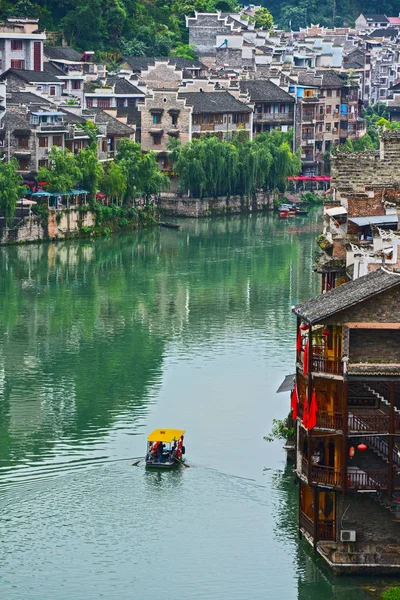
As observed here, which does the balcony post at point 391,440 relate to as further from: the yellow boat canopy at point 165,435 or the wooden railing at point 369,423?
the yellow boat canopy at point 165,435

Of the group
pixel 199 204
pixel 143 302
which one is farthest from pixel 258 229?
pixel 143 302

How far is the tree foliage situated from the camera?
85.9 m

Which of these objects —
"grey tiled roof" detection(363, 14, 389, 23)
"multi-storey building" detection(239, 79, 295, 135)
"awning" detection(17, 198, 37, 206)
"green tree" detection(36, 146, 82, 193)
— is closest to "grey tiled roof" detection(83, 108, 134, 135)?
"green tree" detection(36, 146, 82, 193)

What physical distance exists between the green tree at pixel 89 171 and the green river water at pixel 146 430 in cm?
1133

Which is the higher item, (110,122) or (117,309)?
(110,122)

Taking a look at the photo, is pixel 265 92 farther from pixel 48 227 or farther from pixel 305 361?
pixel 305 361

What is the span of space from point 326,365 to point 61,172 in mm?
50342

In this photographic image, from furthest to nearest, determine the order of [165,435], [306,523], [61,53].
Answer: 1. [61,53]
2. [165,435]
3. [306,523]

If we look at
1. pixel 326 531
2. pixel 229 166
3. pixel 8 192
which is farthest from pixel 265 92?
pixel 326 531

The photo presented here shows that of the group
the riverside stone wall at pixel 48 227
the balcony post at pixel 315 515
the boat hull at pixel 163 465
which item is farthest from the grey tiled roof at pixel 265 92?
the balcony post at pixel 315 515

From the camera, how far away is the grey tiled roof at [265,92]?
330ft

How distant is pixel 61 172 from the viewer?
76.7 metres

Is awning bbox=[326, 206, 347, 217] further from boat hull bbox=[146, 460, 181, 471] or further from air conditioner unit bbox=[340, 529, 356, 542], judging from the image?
air conditioner unit bbox=[340, 529, 356, 542]

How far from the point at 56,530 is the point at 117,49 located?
84948mm
